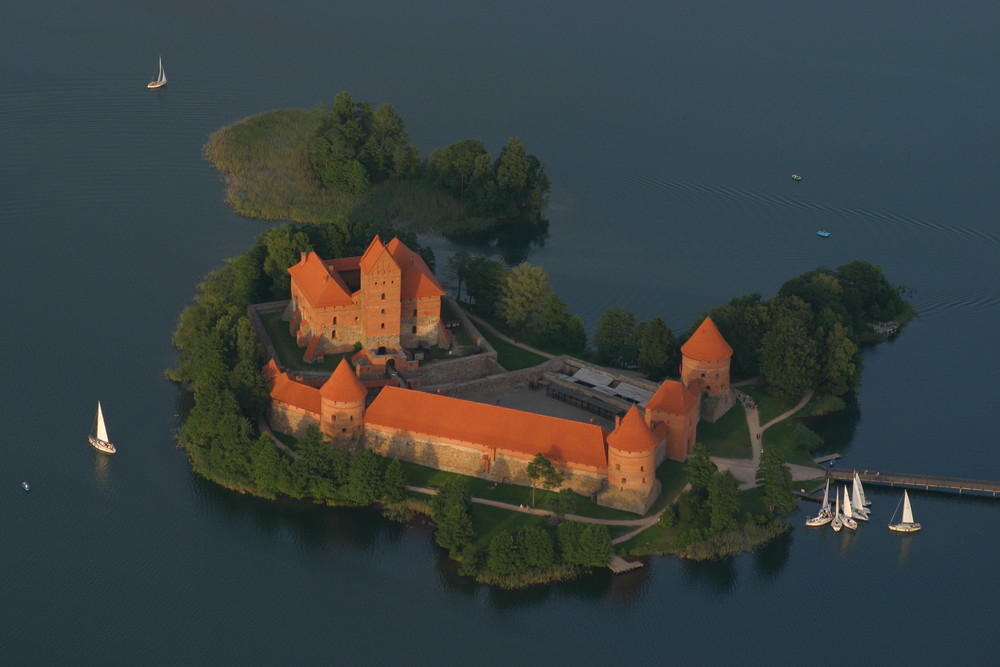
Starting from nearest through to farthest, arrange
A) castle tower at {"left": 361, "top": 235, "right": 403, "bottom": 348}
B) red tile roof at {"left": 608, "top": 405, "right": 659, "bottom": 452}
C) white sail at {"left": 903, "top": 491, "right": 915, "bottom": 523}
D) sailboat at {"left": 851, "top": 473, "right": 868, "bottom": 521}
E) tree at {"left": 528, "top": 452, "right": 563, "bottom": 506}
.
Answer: red tile roof at {"left": 608, "top": 405, "right": 659, "bottom": 452}, tree at {"left": 528, "top": 452, "right": 563, "bottom": 506}, white sail at {"left": 903, "top": 491, "right": 915, "bottom": 523}, sailboat at {"left": 851, "top": 473, "right": 868, "bottom": 521}, castle tower at {"left": 361, "top": 235, "right": 403, "bottom": 348}

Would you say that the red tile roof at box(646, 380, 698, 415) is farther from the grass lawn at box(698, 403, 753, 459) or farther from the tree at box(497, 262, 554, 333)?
the tree at box(497, 262, 554, 333)

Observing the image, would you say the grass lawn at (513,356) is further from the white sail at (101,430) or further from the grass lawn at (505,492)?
the white sail at (101,430)

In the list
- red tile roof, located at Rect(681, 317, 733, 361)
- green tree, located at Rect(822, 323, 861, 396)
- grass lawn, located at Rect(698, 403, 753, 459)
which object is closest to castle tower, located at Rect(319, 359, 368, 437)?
red tile roof, located at Rect(681, 317, 733, 361)

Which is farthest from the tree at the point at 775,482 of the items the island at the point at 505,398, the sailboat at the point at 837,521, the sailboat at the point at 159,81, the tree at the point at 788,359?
the sailboat at the point at 159,81

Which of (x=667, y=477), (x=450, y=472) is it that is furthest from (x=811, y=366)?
(x=450, y=472)

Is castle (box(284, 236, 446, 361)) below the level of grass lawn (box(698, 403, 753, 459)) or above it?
above

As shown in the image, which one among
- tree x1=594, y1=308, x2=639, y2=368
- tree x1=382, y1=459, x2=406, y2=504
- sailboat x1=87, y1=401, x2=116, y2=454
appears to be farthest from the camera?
tree x1=594, y1=308, x2=639, y2=368

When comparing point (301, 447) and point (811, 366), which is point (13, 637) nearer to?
point (301, 447)
